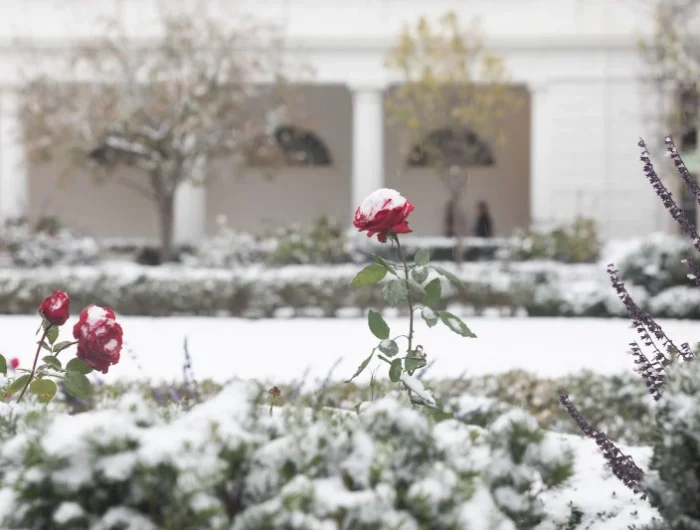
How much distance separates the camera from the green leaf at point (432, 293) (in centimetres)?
245

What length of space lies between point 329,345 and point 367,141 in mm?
10376

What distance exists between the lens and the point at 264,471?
4.70 ft

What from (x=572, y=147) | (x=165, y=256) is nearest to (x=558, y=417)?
(x=165, y=256)

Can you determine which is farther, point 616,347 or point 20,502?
point 616,347

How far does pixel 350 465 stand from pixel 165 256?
13245 millimetres

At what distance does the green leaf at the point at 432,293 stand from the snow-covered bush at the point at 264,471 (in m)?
0.82

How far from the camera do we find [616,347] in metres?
7.98

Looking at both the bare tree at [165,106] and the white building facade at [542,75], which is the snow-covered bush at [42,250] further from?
the white building facade at [542,75]

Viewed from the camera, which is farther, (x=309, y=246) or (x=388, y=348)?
(x=309, y=246)

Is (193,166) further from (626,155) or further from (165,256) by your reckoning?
(626,155)

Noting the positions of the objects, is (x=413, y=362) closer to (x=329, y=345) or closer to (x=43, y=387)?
(x=43, y=387)

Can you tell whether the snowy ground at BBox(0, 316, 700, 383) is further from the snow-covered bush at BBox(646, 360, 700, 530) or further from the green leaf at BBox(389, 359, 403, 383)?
the snow-covered bush at BBox(646, 360, 700, 530)

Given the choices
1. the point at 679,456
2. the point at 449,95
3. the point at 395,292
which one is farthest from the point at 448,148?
the point at 679,456

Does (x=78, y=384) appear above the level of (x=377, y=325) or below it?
below
